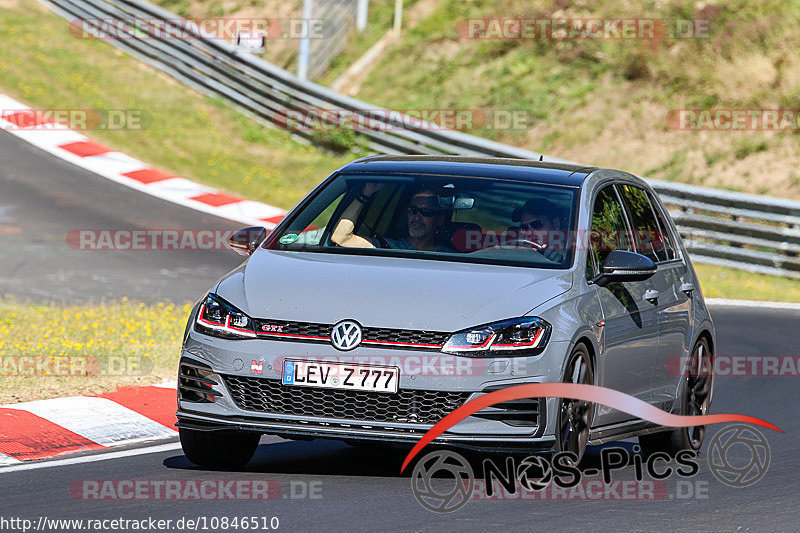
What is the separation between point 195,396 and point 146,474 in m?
0.58

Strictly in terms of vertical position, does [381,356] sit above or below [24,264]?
above

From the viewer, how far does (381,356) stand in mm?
6637

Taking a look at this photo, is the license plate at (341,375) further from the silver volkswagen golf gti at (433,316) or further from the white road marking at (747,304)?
the white road marking at (747,304)

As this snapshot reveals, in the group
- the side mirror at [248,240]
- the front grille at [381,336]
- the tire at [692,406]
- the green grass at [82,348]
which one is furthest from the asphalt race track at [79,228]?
the front grille at [381,336]

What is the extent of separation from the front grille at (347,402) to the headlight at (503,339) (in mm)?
219

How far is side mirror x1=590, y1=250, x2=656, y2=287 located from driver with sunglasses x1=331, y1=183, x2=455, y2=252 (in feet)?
2.71

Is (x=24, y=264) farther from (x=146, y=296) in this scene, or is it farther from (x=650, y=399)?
(x=650, y=399)

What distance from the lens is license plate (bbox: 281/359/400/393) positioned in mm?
6637

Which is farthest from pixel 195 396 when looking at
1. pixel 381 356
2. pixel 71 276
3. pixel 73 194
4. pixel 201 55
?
pixel 201 55

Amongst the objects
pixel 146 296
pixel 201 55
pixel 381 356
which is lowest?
pixel 146 296

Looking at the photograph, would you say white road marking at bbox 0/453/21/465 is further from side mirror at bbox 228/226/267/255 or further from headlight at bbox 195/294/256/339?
side mirror at bbox 228/226/267/255
